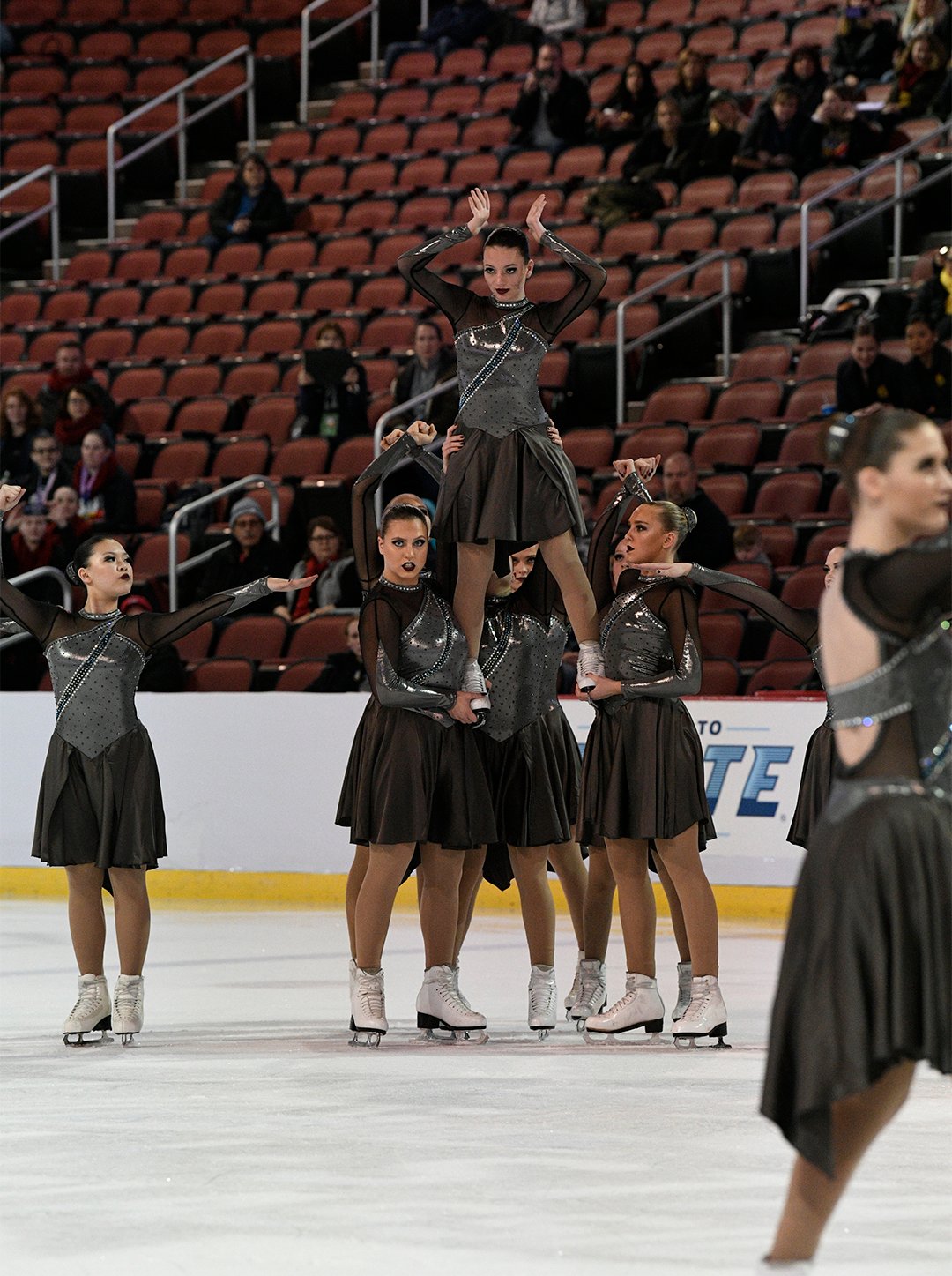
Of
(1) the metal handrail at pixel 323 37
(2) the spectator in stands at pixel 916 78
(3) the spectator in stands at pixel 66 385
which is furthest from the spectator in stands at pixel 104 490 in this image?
(1) the metal handrail at pixel 323 37

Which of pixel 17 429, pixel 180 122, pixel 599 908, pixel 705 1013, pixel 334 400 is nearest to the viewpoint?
pixel 705 1013

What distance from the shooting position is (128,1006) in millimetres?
6129

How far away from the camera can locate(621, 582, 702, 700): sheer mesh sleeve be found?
618cm

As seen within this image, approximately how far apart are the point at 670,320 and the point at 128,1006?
7720 millimetres

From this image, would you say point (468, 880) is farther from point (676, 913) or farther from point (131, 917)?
point (131, 917)

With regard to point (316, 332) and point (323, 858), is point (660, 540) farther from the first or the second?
point (316, 332)

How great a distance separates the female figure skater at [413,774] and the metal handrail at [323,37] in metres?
11.7

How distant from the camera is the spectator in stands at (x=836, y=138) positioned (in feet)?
42.4

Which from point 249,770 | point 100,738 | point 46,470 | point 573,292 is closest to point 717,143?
point 46,470

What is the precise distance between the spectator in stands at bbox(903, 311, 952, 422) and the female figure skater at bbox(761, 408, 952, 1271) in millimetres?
7782

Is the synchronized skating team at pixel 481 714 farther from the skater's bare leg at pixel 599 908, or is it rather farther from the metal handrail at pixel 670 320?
the metal handrail at pixel 670 320

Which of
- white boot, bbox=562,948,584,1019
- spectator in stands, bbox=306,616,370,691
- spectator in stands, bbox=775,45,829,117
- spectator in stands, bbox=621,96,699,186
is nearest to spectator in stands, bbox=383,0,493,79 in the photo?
spectator in stands, bbox=621,96,699,186

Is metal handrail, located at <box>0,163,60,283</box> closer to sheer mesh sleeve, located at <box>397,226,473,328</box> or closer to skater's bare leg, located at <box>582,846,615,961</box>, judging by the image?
sheer mesh sleeve, located at <box>397,226,473,328</box>

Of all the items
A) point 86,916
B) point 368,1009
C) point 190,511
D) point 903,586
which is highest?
point 903,586
